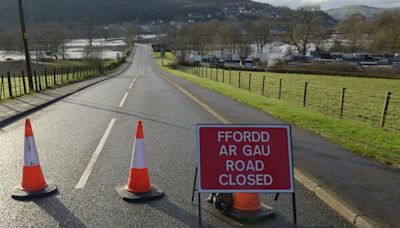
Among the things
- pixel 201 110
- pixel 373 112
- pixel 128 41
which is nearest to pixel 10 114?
pixel 201 110

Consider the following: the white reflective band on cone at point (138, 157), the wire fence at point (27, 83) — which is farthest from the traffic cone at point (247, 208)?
the wire fence at point (27, 83)

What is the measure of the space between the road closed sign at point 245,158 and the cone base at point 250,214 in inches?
12.5

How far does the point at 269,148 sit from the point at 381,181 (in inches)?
82.8

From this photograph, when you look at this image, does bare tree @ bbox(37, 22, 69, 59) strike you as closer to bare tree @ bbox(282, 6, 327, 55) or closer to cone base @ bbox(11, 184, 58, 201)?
A: bare tree @ bbox(282, 6, 327, 55)

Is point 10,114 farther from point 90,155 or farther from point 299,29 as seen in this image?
point 299,29

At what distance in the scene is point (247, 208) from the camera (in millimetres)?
4578

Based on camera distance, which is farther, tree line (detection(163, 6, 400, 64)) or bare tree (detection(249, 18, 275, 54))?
bare tree (detection(249, 18, 275, 54))

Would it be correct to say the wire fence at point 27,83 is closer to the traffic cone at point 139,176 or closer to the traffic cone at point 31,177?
the traffic cone at point 31,177

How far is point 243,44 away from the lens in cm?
13050

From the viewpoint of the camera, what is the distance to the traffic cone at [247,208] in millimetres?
4488

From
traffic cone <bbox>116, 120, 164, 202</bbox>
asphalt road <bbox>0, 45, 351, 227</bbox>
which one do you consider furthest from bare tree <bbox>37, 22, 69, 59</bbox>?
traffic cone <bbox>116, 120, 164, 202</bbox>

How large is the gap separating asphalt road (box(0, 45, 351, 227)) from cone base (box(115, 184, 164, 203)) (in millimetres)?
95

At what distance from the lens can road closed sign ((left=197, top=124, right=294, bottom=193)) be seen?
14.6 feet

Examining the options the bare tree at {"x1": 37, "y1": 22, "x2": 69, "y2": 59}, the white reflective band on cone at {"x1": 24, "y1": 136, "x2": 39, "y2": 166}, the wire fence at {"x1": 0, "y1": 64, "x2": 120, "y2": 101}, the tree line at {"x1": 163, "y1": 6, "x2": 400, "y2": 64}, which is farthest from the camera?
the tree line at {"x1": 163, "y1": 6, "x2": 400, "y2": 64}
